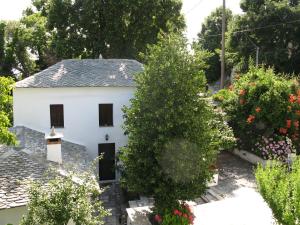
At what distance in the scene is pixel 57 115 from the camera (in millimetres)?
19047

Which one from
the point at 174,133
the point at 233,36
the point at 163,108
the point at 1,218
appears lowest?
the point at 1,218

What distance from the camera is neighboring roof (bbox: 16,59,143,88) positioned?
18703 mm

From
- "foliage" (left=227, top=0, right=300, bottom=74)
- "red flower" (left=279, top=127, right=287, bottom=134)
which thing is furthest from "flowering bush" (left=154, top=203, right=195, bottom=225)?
"foliage" (left=227, top=0, right=300, bottom=74)

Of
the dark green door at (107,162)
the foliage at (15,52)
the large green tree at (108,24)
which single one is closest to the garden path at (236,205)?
the dark green door at (107,162)

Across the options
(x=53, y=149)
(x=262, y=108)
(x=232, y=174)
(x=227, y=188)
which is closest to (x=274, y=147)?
(x=262, y=108)

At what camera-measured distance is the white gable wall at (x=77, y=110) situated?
18.6 meters

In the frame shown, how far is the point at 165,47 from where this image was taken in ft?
37.2

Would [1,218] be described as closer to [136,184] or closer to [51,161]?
[51,161]

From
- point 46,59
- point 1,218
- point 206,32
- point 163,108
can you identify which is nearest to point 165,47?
point 163,108

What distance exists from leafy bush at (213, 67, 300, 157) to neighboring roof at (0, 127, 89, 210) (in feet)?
29.3

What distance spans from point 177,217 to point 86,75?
1150cm

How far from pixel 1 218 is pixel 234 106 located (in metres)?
13.7

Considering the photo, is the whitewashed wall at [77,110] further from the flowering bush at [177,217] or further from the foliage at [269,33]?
the foliage at [269,33]

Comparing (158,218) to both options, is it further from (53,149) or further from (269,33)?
(269,33)
